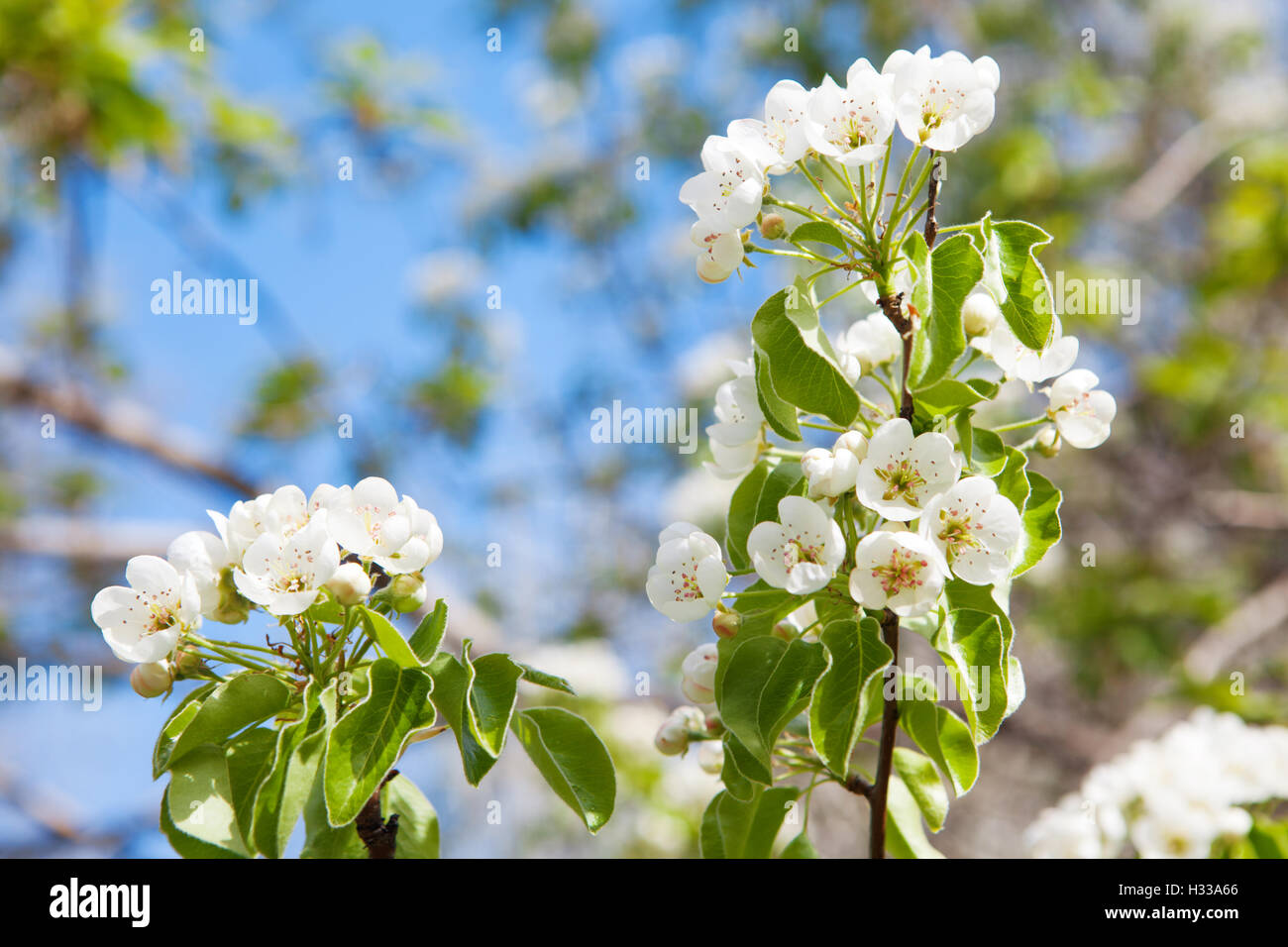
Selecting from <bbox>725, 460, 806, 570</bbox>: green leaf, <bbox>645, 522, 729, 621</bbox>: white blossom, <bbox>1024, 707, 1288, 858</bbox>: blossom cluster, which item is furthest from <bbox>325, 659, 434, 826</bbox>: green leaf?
<bbox>1024, 707, 1288, 858</bbox>: blossom cluster

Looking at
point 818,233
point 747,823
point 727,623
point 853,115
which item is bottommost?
point 747,823

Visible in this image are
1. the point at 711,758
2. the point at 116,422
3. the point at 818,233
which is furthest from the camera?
the point at 116,422

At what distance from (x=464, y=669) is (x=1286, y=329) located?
15.6 ft

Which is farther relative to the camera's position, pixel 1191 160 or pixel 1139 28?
pixel 1139 28

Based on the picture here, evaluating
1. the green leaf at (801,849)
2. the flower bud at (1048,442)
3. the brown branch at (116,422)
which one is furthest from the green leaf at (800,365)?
the brown branch at (116,422)

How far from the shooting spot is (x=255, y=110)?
11.3ft

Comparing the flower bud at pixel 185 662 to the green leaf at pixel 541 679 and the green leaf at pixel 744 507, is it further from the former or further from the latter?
the green leaf at pixel 744 507

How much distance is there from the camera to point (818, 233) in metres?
0.92

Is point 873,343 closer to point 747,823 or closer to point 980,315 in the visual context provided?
point 980,315

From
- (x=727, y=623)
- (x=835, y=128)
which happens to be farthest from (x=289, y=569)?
(x=835, y=128)

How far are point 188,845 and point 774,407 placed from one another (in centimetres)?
61

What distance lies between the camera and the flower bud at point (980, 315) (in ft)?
3.07
